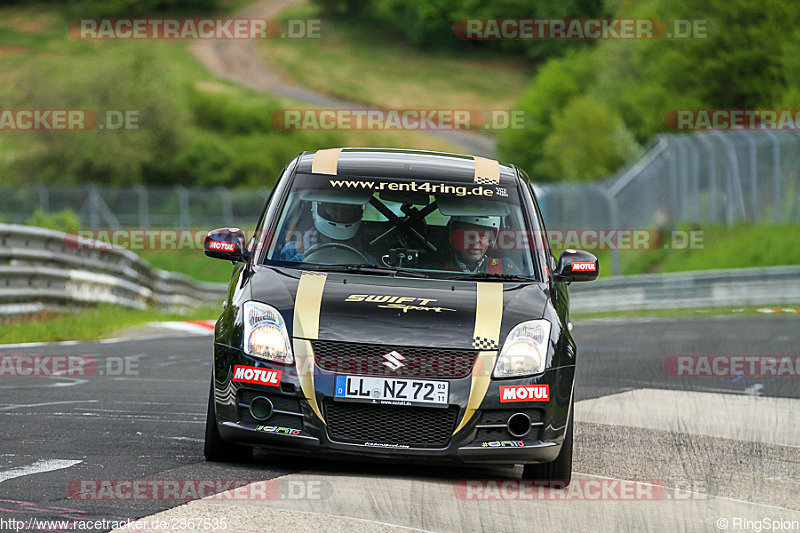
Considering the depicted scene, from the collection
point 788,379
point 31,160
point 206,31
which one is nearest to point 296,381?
point 788,379

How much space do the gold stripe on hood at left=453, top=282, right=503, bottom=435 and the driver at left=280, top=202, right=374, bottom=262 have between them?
920mm

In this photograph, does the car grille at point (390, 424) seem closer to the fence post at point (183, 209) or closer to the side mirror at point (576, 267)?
the side mirror at point (576, 267)

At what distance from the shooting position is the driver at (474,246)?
7289mm

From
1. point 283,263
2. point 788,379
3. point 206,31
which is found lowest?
point 788,379

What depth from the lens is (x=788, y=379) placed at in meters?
12.4

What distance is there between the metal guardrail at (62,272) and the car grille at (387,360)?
30.6ft

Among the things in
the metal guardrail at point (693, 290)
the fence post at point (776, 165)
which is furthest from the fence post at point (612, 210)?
the metal guardrail at point (693, 290)

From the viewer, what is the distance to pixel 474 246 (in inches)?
292

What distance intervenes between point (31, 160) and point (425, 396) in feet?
199

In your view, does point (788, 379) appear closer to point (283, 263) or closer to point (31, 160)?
point (283, 263)

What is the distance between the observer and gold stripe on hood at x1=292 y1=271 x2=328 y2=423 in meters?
6.31

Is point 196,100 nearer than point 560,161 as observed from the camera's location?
No

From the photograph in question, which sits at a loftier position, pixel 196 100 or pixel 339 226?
pixel 196 100

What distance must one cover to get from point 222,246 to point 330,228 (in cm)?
61
